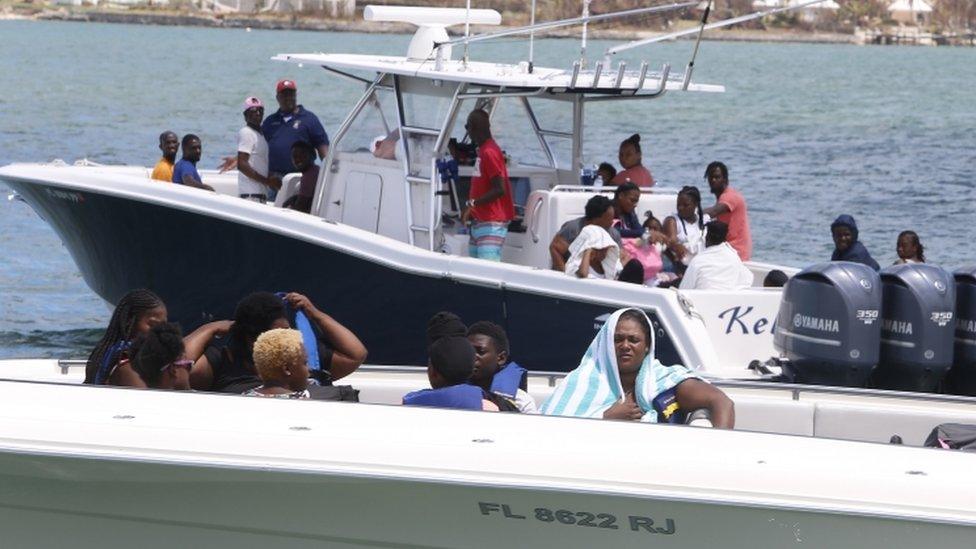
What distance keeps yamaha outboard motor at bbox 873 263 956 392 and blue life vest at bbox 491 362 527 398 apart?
1922mm

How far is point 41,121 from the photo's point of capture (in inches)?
1431

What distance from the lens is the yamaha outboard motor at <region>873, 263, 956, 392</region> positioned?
25.3ft

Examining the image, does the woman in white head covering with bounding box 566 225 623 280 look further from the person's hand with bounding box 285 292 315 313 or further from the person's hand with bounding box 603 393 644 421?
→ the person's hand with bounding box 603 393 644 421

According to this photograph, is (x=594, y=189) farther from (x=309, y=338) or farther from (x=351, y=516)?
(x=351, y=516)

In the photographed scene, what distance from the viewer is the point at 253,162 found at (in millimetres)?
12000

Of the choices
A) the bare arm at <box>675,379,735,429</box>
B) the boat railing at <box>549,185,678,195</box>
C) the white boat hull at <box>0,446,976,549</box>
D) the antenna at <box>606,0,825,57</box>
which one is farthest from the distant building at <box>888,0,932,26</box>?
the white boat hull at <box>0,446,976,549</box>

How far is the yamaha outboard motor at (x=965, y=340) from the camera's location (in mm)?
7887

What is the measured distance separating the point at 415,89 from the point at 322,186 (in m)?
0.88

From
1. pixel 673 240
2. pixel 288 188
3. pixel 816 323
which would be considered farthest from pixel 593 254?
pixel 288 188

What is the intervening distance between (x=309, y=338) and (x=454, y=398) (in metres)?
1.18

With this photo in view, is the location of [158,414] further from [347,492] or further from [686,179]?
[686,179]

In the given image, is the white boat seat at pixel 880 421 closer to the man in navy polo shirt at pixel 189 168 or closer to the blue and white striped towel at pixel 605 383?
the blue and white striped towel at pixel 605 383

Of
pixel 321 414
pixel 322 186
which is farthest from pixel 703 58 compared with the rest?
pixel 321 414

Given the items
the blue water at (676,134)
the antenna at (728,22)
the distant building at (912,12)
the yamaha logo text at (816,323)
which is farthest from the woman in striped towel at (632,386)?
the distant building at (912,12)
